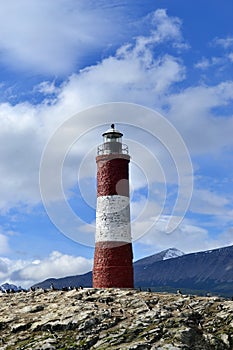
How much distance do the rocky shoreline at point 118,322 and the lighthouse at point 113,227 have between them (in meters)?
4.22

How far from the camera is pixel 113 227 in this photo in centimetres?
7006

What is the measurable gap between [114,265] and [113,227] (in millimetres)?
4982

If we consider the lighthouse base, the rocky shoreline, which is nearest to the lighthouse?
the lighthouse base

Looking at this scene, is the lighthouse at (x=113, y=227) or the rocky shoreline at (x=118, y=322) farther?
the lighthouse at (x=113, y=227)

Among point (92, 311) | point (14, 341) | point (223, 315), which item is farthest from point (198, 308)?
point (14, 341)

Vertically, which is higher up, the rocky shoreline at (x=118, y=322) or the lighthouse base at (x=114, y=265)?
the lighthouse base at (x=114, y=265)

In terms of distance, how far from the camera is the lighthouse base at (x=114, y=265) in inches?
2749

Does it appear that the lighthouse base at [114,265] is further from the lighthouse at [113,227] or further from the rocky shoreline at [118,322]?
the rocky shoreline at [118,322]

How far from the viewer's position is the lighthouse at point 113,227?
69.9 metres

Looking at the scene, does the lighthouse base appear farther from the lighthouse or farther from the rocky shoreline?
the rocky shoreline

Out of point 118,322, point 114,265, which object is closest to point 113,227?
point 114,265

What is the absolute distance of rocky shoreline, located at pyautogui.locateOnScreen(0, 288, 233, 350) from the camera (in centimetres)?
5222

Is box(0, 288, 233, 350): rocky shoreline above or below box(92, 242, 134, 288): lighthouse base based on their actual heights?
below

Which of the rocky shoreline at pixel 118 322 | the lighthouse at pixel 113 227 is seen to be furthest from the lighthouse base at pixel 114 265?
the rocky shoreline at pixel 118 322
